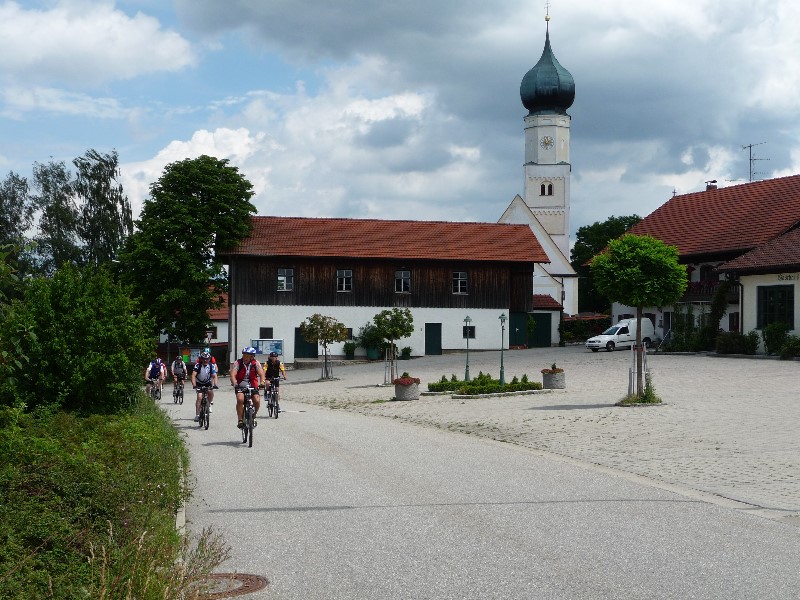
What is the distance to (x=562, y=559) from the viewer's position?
816 centimetres

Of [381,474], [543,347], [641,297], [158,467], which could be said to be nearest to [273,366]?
[641,297]

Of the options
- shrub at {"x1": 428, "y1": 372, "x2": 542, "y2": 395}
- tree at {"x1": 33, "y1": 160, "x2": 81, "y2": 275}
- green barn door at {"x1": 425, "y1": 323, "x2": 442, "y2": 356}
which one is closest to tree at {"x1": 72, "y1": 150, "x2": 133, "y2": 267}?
tree at {"x1": 33, "y1": 160, "x2": 81, "y2": 275}

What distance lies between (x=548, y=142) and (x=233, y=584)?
91.3 m

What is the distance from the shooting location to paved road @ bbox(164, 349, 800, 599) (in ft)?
24.4

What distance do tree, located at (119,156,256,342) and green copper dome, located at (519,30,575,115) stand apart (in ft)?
148

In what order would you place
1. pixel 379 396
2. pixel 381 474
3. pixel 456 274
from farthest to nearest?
A: pixel 456 274 < pixel 379 396 < pixel 381 474

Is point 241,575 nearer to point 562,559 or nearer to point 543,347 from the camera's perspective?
point 562,559

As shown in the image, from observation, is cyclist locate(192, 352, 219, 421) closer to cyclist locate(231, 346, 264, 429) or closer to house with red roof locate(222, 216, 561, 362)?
cyclist locate(231, 346, 264, 429)

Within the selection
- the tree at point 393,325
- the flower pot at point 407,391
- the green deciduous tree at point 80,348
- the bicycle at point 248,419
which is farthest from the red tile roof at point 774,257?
the green deciduous tree at point 80,348

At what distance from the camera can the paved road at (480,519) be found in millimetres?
7441

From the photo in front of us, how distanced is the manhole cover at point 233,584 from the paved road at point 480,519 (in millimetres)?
147

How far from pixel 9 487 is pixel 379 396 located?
90.8ft

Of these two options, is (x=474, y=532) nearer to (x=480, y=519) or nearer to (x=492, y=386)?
(x=480, y=519)

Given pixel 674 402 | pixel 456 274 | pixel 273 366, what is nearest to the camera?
pixel 674 402
